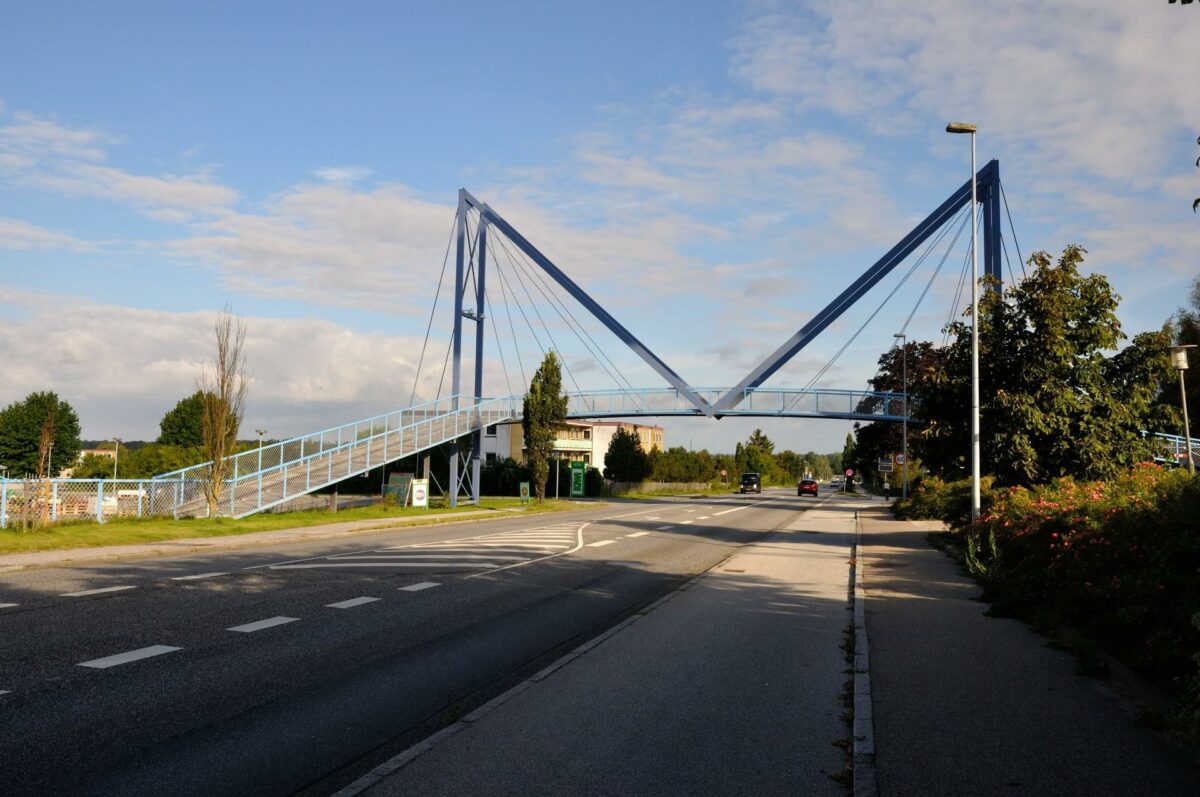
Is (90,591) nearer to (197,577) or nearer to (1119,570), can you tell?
(197,577)

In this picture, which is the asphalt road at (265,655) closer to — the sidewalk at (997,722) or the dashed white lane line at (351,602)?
the dashed white lane line at (351,602)

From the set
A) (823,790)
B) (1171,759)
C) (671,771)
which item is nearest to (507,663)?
(671,771)

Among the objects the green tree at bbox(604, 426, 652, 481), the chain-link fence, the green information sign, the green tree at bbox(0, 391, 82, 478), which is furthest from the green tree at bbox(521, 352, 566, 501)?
the green tree at bbox(0, 391, 82, 478)

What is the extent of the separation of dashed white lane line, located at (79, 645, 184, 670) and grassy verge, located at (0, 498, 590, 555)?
10630 millimetres

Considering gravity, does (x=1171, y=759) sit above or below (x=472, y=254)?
below

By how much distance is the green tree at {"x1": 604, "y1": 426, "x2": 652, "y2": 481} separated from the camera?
82.0m

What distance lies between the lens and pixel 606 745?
18.3ft

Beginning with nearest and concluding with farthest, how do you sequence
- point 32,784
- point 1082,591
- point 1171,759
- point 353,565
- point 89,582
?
point 32,784 < point 1171,759 < point 1082,591 < point 89,582 < point 353,565

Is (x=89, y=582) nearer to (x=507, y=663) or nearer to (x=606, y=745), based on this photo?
(x=507, y=663)

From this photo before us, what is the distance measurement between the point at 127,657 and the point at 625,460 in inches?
2929

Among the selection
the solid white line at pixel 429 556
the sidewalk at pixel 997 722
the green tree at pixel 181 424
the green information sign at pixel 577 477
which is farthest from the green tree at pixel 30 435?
the sidewalk at pixel 997 722

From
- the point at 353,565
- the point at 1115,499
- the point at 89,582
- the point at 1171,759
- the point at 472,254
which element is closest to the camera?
the point at 1171,759

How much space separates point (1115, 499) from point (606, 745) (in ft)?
27.5

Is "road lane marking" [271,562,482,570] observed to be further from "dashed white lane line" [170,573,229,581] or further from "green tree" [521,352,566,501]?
"green tree" [521,352,566,501]
